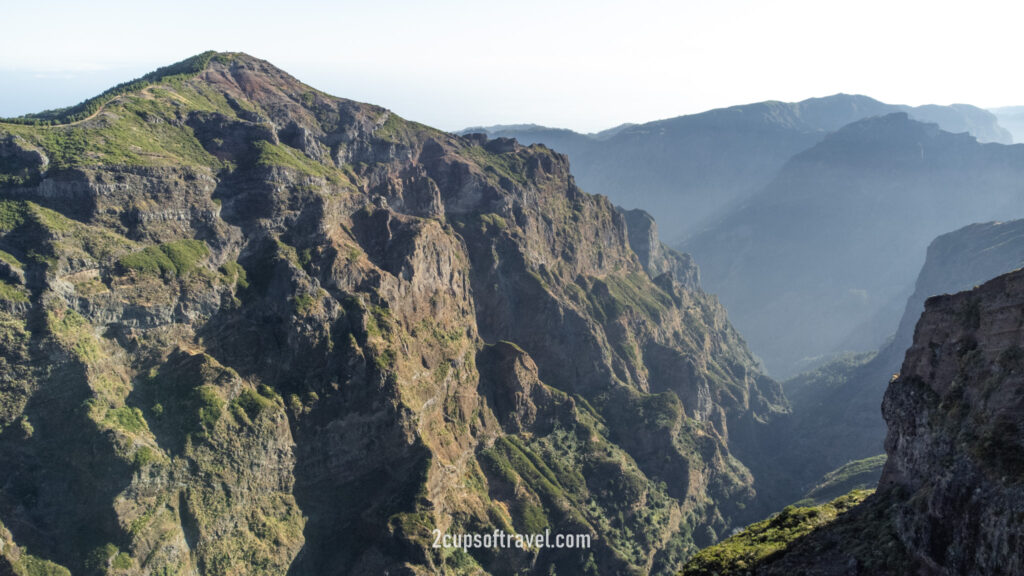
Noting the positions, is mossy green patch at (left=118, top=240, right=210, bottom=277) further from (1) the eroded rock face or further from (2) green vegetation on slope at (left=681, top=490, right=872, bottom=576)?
(1) the eroded rock face

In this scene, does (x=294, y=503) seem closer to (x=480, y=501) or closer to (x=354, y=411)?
(x=354, y=411)

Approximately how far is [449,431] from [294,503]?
49952 mm

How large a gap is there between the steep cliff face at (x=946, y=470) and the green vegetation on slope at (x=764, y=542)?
0.32 m

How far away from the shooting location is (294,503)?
14462 cm

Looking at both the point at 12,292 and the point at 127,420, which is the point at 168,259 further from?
the point at 127,420

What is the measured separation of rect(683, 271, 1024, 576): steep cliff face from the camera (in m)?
53.2

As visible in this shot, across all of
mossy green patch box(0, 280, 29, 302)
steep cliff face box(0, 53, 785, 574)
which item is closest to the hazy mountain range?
mossy green patch box(0, 280, 29, 302)

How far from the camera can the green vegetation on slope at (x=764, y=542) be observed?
252 feet

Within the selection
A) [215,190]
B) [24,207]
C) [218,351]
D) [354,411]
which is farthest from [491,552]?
[24,207]

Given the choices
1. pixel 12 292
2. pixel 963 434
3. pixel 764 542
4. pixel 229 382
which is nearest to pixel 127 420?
pixel 229 382

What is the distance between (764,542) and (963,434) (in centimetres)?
3300

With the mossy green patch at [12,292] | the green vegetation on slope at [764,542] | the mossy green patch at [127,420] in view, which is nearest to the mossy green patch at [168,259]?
the mossy green patch at [12,292]

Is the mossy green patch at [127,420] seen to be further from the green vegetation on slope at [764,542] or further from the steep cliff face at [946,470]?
the steep cliff face at [946,470]

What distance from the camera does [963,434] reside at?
6050 centimetres
